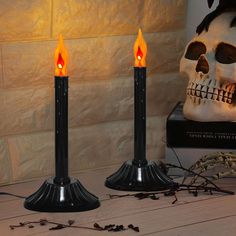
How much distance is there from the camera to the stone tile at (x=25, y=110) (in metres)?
1.33

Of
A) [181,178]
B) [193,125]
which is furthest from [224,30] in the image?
[181,178]

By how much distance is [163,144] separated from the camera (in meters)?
1.57

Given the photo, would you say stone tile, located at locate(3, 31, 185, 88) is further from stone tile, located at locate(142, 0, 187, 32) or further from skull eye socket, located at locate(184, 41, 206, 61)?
skull eye socket, located at locate(184, 41, 206, 61)

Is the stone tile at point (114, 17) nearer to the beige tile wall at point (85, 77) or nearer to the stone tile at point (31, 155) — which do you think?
the beige tile wall at point (85, 77)

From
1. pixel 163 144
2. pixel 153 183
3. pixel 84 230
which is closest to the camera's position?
pixel 84 230

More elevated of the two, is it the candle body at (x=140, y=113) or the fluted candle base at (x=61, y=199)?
the candle body at (x=140, y=113)

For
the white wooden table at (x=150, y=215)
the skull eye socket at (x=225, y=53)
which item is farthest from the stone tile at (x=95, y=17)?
the white wooden table at (x=150, y=215)

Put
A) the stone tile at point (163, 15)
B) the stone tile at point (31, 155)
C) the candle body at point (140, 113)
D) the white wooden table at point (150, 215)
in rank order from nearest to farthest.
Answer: the white wooden table at point (150, 215) < the candle body at point (140, 113) < the stone tile at point (31, 155) < the stone tile at point (163, 15)

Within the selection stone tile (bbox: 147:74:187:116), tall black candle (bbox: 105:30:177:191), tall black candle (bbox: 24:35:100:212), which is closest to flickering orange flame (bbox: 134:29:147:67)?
tall black candle (bbox: 105:30:177:191)

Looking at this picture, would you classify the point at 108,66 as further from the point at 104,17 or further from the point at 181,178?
the point at 181,178

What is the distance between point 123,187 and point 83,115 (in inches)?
9.1

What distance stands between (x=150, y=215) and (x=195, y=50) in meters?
0.43

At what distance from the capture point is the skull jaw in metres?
1.36

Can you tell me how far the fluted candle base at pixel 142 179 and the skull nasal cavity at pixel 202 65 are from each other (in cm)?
23
